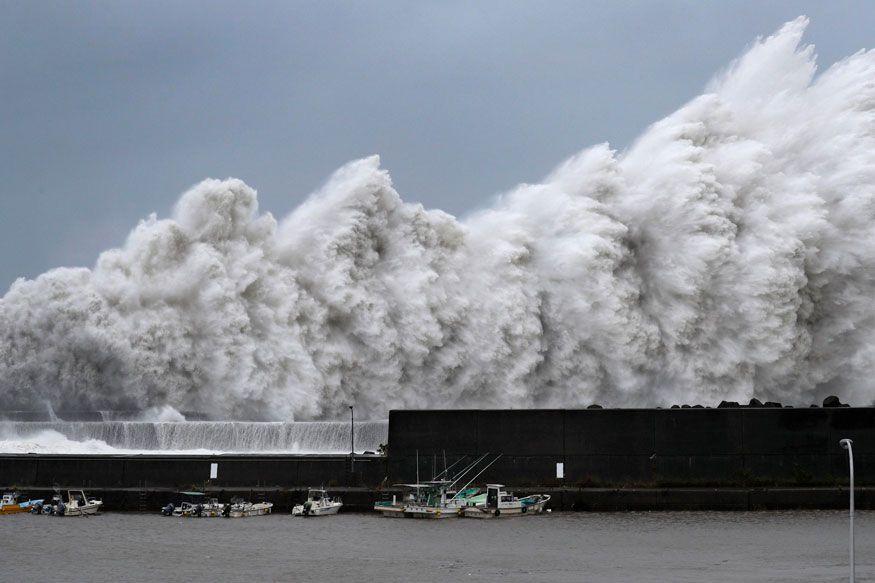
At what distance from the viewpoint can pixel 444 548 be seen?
2714 centimetres

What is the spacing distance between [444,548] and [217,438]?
15.1m

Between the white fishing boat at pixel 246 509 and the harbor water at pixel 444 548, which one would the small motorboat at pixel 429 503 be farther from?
the white fishing boat at pixel 246 509

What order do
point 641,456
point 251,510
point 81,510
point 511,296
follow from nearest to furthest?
point 641,456, point 251,510, point 81,510, point 511,296

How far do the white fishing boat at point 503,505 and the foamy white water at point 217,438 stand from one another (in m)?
7.55

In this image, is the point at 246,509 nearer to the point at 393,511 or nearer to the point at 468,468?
the point at 393,511

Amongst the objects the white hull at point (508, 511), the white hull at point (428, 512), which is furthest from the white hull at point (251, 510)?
the white hull at point (508, 511)

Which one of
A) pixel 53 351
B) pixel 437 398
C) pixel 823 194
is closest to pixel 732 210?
pixel 823 194

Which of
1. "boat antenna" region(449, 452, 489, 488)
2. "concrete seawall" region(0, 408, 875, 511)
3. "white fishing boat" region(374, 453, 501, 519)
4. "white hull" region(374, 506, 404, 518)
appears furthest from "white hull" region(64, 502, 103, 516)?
"boat antenna" region(449, 452, 489, 488)

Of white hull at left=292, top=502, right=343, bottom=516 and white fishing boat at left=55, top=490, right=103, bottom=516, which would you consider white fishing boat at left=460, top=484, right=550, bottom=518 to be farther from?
white fishing boat at left=55, top=490, right=103, bottom=516

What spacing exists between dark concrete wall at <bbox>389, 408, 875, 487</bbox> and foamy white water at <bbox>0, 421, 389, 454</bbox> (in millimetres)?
6253

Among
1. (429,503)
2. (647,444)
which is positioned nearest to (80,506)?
(429,503)

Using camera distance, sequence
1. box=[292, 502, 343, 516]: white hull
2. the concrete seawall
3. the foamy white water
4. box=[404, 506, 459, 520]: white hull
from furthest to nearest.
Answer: the foamy white water → box=[292, 502, 343, 516]: white hull → the concrete seawall → box=[404, 506, 459, 520]: white hull

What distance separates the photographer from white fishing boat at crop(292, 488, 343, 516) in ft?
108

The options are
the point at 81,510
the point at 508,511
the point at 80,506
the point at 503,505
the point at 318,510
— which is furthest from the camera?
the point at 80,506
